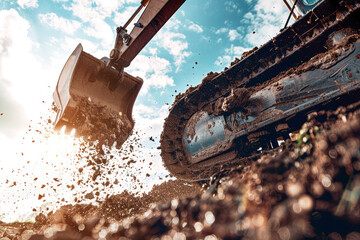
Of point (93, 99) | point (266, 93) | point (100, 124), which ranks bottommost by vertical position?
point (266, 93)

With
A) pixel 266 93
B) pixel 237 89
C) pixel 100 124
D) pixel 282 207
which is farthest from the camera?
pixel 100 124

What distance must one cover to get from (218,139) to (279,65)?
6.84 feet

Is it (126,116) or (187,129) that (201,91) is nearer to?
(187,129)

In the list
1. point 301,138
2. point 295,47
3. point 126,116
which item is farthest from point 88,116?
point 295,47

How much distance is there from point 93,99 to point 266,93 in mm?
4045

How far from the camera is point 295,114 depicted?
10.0 ft

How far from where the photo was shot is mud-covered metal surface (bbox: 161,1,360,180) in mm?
2809

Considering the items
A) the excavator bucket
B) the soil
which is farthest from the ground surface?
the excavator bucket

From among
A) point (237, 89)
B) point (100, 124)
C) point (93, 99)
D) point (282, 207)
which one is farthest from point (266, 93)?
point (93, 99)

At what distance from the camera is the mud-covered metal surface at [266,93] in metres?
2.81

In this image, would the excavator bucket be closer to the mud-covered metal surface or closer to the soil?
the soil

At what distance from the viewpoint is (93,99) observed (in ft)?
14.2

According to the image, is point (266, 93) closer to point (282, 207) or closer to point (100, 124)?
point (282, 207)

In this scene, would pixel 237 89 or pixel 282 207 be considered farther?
pixel 237 89
